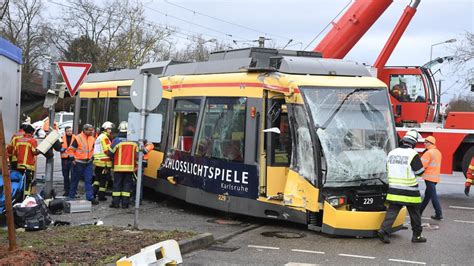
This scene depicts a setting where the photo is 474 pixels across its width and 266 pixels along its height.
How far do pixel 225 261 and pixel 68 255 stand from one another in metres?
1.93

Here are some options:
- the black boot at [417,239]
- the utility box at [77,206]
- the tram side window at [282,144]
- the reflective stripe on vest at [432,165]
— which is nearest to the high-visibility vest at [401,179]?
the black boot at [417,239]

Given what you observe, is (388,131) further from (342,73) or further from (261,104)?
(261,104)

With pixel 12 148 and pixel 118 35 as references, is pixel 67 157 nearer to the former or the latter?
pixel 12 148

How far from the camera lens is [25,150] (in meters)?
9.87

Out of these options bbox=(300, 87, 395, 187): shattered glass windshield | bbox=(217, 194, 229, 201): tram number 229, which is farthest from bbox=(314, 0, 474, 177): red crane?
bbox=(217, 194, 229, 201): tram number 229

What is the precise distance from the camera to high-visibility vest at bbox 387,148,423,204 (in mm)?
8258

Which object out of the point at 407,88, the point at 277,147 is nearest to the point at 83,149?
the point at 277,147

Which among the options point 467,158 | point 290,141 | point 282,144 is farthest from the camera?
point 467,158

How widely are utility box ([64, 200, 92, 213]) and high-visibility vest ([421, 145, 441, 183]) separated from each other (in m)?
6.41

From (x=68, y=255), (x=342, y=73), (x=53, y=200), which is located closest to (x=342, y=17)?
(x=342, y=73)

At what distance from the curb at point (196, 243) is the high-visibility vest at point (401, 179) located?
2.76m

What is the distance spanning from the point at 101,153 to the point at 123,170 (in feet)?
3.74

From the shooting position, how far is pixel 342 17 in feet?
48.5

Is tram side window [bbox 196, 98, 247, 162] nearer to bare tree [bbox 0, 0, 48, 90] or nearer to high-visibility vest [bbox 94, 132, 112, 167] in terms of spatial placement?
high-visibility vest [bbox 94, 132, 112, 167]
